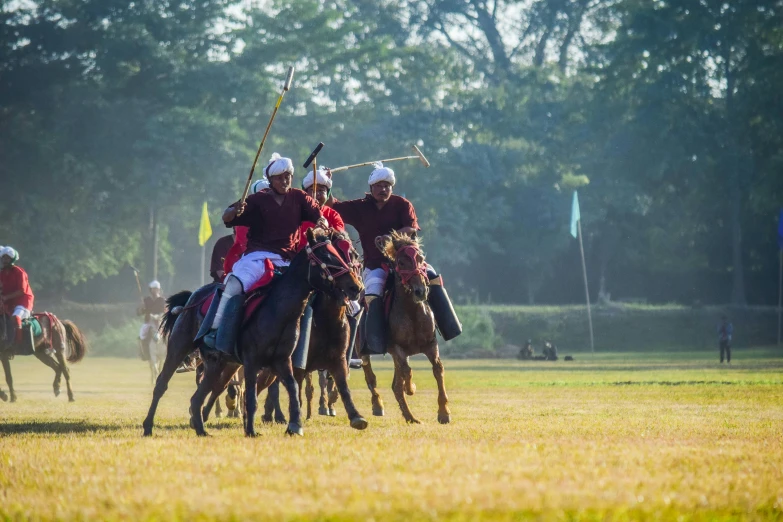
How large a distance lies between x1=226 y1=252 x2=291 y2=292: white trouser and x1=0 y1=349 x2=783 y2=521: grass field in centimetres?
146

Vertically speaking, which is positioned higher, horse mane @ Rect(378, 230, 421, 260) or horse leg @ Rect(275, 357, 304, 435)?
horse mane @ Rect(378, 230, 421, 260)

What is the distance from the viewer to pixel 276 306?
12438mm

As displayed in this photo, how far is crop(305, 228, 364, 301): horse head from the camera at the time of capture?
1205cm

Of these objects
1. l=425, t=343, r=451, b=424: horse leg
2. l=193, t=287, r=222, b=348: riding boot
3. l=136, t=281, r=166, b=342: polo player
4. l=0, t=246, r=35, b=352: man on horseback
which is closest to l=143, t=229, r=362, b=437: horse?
l=193, t=287, r=222, b=348: riding boot

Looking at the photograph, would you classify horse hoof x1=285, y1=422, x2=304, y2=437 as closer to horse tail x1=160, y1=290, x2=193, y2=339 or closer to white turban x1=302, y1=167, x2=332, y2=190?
horse tail x1=160, y1=290, x2=193, y2=339

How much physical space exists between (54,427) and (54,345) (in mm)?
9726

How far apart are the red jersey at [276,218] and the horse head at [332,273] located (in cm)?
82

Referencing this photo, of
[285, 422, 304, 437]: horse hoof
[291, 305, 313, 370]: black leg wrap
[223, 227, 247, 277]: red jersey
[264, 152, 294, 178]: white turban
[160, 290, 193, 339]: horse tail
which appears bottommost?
[285, 422, 304, 437]: horse hoof

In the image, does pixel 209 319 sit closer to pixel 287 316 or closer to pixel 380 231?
pixel 287 316

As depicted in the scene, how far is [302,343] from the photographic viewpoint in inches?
494

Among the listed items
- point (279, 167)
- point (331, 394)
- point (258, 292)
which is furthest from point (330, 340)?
point (331, 394)

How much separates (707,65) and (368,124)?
16.9 metres

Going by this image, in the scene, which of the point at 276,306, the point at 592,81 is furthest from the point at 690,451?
the point at 592,81

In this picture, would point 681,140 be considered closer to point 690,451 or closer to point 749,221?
point 749,221
